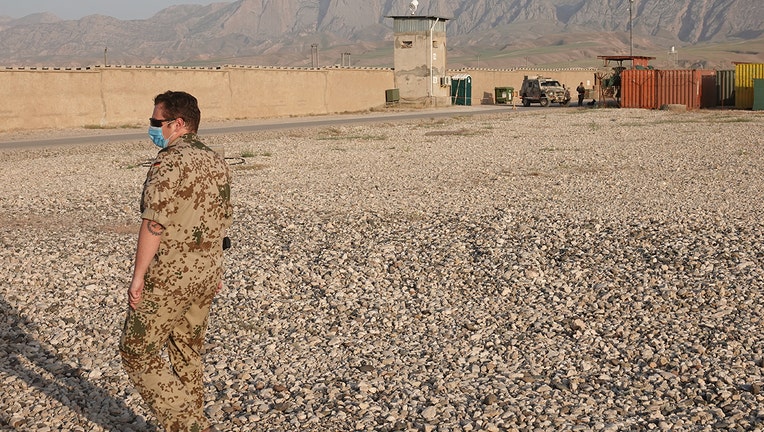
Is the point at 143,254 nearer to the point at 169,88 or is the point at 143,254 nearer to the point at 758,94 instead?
the point at 169,88

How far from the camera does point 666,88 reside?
4806 centimetres

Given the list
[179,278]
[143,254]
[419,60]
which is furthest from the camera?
[419,60]

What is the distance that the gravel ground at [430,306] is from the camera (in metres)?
5.96

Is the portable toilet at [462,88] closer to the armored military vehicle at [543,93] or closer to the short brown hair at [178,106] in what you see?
the armored military vehicle at [543,93]

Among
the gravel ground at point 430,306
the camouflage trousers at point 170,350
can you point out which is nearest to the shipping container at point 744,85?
the gravel ground at point 430,306

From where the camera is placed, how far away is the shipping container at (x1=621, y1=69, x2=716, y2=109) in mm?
47469

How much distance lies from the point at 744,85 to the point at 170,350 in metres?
46.4

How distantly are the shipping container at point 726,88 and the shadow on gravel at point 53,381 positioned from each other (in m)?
45.3

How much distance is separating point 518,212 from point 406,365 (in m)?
6.73

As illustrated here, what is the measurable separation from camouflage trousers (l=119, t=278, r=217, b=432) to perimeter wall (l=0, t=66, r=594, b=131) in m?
34.7

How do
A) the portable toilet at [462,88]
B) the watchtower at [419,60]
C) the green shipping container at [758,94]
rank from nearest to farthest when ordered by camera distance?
the green shipping container at [758,94] < the watchtower at [419,60] < the portable toilet at [462,88]

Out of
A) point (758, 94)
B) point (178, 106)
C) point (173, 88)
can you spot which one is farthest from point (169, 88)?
point (178, 106)

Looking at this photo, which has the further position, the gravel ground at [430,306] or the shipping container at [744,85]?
the shipping container at [744,85]

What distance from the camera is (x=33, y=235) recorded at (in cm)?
1219
